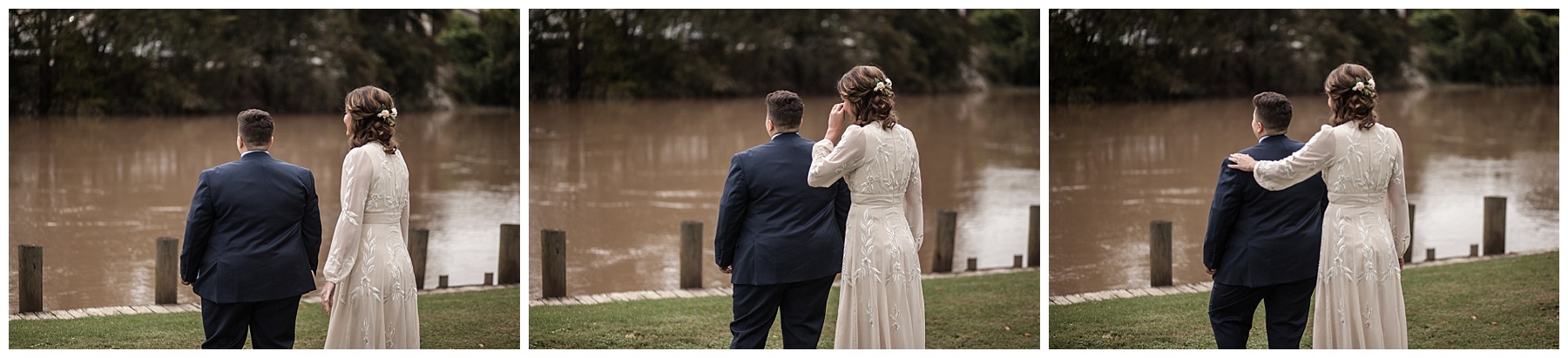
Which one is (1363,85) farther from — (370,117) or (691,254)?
(691,254)

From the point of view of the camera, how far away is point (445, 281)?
6.85 metres

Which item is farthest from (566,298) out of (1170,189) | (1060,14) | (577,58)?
(1170,189)

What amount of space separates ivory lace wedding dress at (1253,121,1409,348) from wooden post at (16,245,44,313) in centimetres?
499

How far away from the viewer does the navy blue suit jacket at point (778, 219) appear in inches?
154

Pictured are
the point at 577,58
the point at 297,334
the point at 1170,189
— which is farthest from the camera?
the point at 1170,189

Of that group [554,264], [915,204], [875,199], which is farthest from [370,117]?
[554,264]

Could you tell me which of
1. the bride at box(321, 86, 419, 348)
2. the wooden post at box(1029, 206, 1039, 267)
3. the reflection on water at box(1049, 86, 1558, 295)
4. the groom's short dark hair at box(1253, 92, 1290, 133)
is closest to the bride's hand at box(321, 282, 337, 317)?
the bride at box(321, 86, 419, 348)

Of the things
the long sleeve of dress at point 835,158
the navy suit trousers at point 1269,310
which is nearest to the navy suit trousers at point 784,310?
the long sleeve of dress at point 835,158

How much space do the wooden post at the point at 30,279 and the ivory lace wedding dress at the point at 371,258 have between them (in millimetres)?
2609

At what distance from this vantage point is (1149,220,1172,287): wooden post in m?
6.39

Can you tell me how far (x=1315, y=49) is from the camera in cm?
1285

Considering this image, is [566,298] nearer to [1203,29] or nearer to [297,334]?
[297,334]

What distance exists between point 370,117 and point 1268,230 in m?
2.69

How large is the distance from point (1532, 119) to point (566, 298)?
52.4 ft
